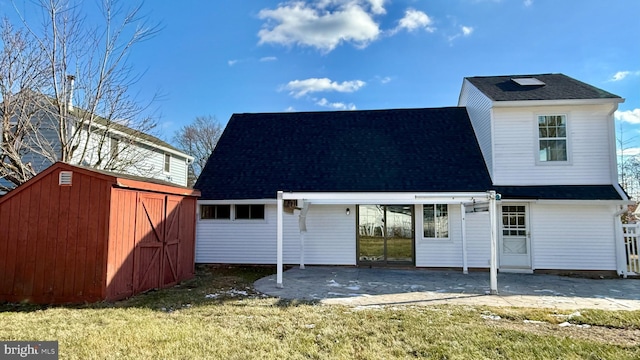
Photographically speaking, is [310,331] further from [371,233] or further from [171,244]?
[371,233]

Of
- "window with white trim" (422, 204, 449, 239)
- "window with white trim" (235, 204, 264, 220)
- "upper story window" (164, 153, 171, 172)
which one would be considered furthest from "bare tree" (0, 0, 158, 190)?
"window with white trim" (422, 204, 449, 239)

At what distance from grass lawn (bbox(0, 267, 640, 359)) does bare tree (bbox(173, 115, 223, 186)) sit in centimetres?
2606

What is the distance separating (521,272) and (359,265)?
4.62 metres

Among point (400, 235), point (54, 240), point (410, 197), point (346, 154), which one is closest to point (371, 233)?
point (400, 235)

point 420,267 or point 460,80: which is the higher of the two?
point 460,80

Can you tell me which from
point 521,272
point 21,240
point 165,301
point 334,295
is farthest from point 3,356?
point 521,272

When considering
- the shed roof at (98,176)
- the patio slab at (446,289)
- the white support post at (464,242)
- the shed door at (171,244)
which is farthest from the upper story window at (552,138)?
the shed roof at (98,176)

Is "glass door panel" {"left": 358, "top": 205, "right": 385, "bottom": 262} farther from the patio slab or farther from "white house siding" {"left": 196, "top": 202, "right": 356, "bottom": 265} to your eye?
the patio slab

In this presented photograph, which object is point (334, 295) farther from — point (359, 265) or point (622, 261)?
point (622, 261)

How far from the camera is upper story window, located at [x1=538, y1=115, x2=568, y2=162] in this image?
32.7 ft

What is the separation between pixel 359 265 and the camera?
1056 centimetres

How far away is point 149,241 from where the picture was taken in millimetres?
7305

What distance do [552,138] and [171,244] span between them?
10.9 m

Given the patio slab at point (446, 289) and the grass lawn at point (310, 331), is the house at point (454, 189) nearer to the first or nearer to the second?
the patio slab at point (446, 289)
